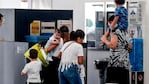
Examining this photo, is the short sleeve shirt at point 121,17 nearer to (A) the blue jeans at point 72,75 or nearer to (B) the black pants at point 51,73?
(A) the blue jeans at point 72,75

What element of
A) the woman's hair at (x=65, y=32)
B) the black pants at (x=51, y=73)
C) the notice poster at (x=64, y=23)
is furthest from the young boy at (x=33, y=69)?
the notice poster at (x=64, y=23)

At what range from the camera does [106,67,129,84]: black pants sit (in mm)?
4324

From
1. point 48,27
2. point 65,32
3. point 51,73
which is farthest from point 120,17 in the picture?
point 48,27

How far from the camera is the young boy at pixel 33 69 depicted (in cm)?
546

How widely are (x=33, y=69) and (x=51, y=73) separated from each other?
1.35 ft

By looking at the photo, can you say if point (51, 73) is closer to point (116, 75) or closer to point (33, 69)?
point (33, 69)

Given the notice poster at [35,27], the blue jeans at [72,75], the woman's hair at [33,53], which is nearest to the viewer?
the blue jeans at [72,75]

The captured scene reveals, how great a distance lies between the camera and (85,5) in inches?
297

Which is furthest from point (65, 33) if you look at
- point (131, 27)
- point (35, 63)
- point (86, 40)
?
point (86, 40)

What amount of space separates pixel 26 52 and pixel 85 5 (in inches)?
87.2

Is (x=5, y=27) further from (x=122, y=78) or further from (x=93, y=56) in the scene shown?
(x=122, y=78)

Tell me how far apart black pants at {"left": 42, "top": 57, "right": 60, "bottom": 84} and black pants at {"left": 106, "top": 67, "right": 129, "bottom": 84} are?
1.46m

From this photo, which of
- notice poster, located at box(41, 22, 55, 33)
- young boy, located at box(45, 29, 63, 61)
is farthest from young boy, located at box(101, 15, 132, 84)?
notice poster, located at box(41, 22, 55, 33)

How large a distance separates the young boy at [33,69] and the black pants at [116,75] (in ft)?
4.81
